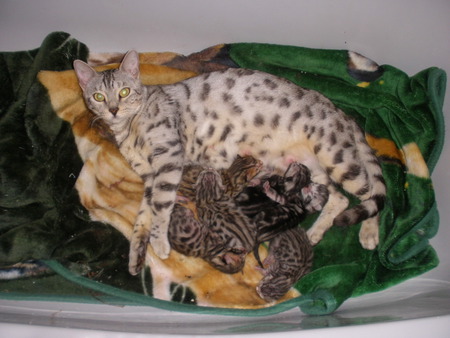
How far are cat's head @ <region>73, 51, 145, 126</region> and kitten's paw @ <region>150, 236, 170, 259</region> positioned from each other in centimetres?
74

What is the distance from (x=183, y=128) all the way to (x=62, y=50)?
104 cm

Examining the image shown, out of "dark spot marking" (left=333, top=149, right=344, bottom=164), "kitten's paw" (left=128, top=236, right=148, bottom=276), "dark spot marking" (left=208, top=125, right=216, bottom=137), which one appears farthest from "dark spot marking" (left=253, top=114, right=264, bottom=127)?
"kitten's paw" (left=128, top=236, right=148, bottom=276)

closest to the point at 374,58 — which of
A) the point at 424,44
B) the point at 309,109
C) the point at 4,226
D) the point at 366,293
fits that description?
the point at 424,44

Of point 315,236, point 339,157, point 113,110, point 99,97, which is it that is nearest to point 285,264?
point 315,236

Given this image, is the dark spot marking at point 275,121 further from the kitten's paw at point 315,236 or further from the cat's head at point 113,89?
the cat's head at point 113,89

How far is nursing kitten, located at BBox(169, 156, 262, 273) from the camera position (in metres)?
2.26

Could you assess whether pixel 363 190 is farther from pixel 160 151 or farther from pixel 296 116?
pixel 160 151

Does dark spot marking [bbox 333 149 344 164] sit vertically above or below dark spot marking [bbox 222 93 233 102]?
below

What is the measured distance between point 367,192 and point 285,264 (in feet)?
2.19

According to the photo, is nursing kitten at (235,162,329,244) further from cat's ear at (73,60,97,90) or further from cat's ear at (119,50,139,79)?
cat's ear at (73,60,97,90)

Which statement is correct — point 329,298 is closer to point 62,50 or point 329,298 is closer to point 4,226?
point 4,226

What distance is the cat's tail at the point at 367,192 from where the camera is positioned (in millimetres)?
2326

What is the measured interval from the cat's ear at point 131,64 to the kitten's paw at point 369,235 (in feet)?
5.52

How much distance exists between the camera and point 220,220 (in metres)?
2.33
